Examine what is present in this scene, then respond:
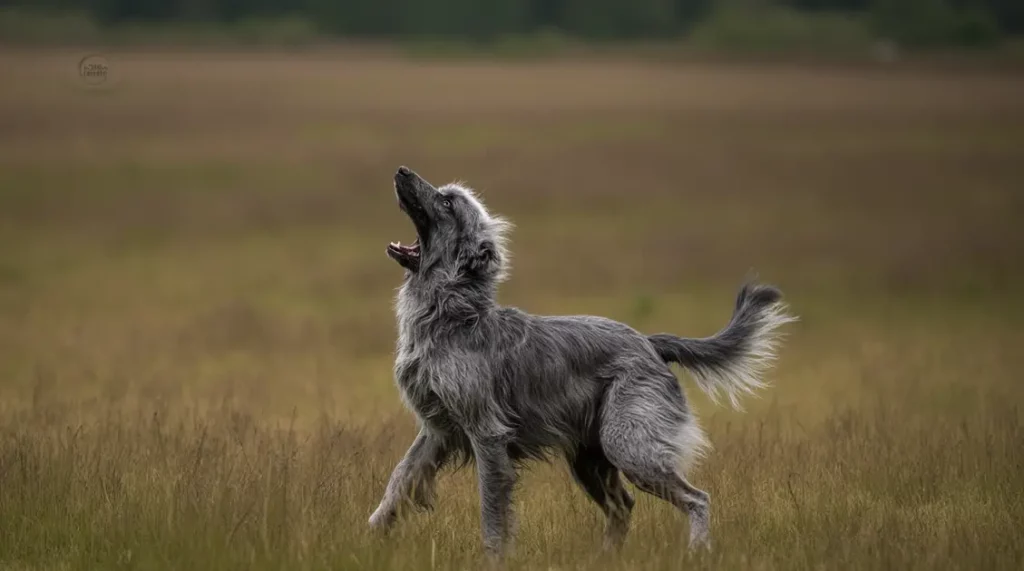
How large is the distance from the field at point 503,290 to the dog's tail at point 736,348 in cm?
77

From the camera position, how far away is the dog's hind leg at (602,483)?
7629mm

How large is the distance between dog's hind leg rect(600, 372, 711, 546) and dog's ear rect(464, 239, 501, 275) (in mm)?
958

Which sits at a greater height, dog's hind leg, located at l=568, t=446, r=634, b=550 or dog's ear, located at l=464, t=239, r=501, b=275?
dog's ear, located at l=464, t=239, r=501, b=275

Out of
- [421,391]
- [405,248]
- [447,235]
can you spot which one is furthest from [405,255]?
[421,391]

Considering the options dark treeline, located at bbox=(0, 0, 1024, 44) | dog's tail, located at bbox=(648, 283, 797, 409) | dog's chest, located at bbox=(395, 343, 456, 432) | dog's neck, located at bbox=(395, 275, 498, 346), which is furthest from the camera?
dark treeline, located at bbox=(0, 0, 1024, 44)

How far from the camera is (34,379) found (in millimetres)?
14125

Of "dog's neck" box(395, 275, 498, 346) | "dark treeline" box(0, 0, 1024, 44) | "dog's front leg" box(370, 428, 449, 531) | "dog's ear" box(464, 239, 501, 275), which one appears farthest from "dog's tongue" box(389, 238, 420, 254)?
"dark treeline" box(0, 0, 1024, 44)

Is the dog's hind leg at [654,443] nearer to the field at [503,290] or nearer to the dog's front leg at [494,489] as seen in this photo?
the field at [503,290]

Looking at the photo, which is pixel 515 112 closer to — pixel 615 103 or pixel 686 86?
pixel 615 103

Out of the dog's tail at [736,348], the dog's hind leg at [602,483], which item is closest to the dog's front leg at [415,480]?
the dog's hind leg at [602,483]

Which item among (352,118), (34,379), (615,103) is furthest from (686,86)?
(34,379)

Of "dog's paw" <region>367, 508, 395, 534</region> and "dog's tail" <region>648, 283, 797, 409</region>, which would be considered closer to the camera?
"dog's paw" <region>367, 508, 395, 534</region>

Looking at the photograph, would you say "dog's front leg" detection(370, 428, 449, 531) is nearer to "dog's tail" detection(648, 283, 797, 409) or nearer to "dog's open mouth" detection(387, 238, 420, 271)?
"dog's open mouth" detection(387, 238, 420, 271)

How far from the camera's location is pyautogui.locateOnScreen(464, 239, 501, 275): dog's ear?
7.54 meters
